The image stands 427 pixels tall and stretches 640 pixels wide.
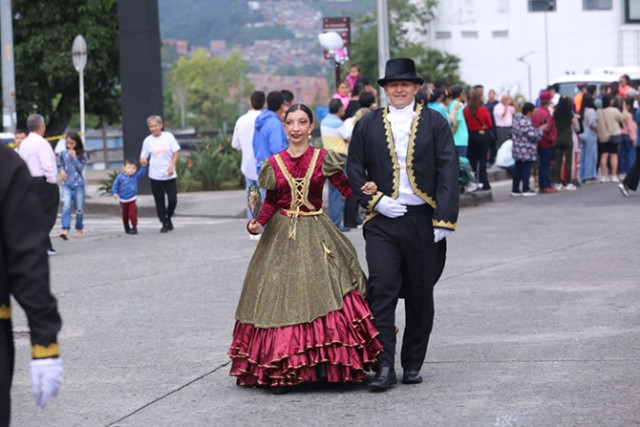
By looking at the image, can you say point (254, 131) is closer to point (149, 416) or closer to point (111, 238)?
point (111, 238)

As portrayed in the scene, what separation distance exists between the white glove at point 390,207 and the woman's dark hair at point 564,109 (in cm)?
1727

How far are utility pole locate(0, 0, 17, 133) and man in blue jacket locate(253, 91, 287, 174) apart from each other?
1028 centimetres

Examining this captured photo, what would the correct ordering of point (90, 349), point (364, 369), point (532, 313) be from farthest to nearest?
point (532, 313) < point (90, 349) < point (364, 369)

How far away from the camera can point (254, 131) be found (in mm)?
16828

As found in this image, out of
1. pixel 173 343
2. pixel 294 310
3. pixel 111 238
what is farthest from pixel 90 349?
pixel 111 238

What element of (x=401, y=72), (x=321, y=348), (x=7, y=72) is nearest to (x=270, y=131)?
(x=401, y=72)

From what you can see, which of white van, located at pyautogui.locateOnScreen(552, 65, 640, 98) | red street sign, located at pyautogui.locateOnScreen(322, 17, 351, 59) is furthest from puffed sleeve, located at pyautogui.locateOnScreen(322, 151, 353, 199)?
white van, located at pyautogui.locateOnScreen(552, 65, 640, 98)

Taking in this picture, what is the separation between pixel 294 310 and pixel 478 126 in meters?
15.5

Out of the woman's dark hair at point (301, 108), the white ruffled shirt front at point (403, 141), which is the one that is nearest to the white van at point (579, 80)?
the woman's dark hair at point (301, 108)

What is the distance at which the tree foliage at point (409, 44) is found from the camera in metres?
106

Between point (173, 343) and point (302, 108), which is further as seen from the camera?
point (173, 343)

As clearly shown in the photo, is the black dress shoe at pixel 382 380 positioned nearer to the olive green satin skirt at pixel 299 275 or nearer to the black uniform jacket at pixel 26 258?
the olive green satin skirt at pixel 299 275

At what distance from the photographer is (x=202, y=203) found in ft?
79.1

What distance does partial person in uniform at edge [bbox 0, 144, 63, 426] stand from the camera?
4.72 meters
